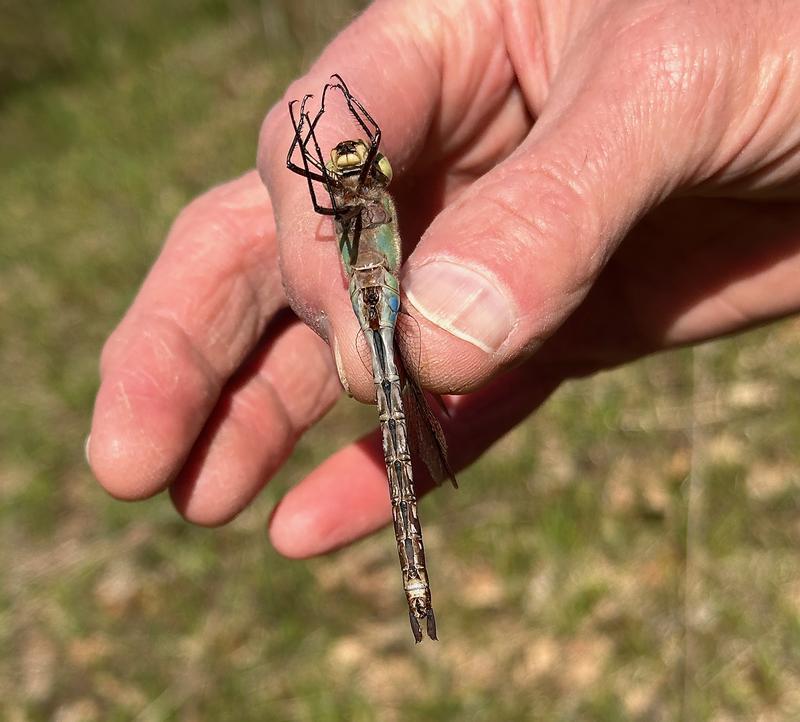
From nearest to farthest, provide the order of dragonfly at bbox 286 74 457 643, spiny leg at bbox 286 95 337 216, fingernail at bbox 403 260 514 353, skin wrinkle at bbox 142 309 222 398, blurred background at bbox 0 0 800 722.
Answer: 1. fingernail at bbox 403 260 514 353
2. dragonfly at bbox 286 74 457 643
3. spiny leg at bbox 286 95 337 216
4. skin wrinkle at bbox 142 309 222 398
5. blurred background at bbox 0 0 800 722

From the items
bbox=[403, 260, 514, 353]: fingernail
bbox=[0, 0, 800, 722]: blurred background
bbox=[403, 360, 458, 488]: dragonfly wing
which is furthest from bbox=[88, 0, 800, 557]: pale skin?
bbox=[0, 0, 800, 722]: blurred background

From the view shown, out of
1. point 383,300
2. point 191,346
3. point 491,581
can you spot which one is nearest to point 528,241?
point 383,300

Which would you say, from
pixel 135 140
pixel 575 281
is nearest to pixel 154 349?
pixel 575 281

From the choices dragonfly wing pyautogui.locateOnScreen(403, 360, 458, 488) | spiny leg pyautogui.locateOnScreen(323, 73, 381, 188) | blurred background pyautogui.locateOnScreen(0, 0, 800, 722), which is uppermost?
spiny leg pyautogui.locateOnScreen(323, 73, 381, 188)

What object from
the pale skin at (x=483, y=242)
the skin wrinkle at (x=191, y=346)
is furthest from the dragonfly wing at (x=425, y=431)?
the skin wrinkle at (x=191, y=346)

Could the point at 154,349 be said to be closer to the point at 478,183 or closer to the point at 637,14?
the point at 478,183

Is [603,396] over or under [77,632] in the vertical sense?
under

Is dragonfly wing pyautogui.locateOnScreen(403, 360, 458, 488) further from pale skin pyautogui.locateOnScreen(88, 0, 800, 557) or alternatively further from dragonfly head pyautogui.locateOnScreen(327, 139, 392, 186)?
dragonfly head pyautogui.locateOnScreen(327, 139, 392, 186)
